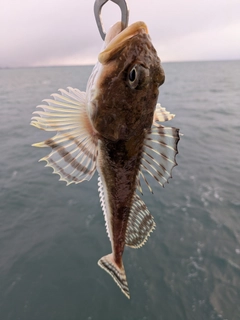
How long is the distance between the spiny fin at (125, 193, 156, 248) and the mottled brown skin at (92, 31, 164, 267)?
560mm

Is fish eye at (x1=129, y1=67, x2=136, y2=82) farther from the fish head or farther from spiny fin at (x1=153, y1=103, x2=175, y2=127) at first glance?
spiny fin at (x1=153, y1=103, x2=175, y2=127)

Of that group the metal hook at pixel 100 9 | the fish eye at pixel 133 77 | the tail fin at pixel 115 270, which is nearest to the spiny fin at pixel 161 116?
the fish eye at pixel 133 77

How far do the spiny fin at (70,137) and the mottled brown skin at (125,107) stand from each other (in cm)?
15

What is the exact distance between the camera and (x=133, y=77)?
6.60 ft

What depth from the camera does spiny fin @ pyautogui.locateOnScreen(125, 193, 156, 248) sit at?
2.88 metres

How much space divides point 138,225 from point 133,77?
1890mm

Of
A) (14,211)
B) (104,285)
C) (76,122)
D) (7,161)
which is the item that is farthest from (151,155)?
(7,161)

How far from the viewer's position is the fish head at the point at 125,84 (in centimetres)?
194

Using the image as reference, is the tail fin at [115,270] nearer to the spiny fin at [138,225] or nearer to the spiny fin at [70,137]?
the spiny fin at [138,225]

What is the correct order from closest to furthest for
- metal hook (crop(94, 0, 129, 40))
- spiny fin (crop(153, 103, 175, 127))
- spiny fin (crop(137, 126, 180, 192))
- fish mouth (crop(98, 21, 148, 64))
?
metal hook (crop(94, 0, 129, 40)), fish mouth (crop(98, 21, 148, 64)), spiny fin (crop(137, 126, 180, 192)), spiny fin (crop(153, 103, 175, 127))

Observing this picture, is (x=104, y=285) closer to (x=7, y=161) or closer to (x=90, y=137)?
(x=90, y=137)

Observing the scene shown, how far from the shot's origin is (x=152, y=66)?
2064 millimetres

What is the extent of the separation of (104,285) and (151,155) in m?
4.73

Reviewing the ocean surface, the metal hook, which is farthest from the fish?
the ocean surface
